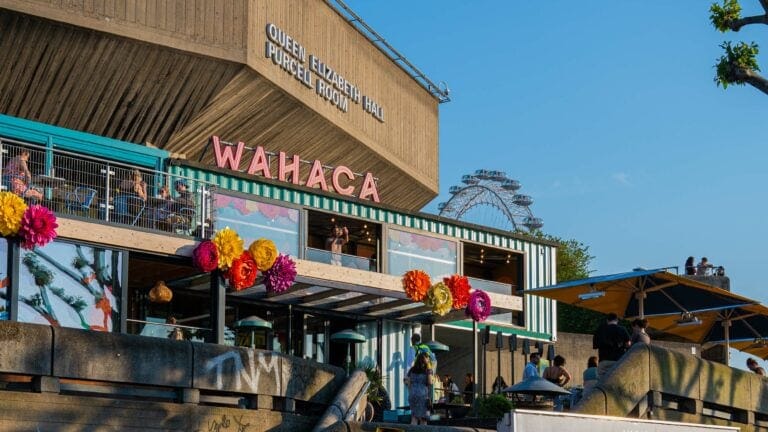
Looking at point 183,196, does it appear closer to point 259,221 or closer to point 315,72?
point 259,221

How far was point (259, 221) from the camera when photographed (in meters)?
31.0

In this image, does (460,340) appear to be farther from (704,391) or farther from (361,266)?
(704,391)

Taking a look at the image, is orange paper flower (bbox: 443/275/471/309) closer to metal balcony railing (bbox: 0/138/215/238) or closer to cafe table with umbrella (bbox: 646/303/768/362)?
cafe table with umbrella (bbox: 646/303/768/362)

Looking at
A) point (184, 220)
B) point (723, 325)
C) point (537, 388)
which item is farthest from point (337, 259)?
point (537, 388)

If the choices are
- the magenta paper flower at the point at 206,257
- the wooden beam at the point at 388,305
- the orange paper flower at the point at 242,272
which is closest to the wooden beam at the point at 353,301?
the wooden beam at the point at 388,305

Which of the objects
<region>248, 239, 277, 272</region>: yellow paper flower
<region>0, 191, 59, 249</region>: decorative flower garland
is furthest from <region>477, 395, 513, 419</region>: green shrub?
<region>0, 191, 59, 249</region>: decorative flower garland

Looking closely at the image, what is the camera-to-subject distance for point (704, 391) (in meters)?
24.4

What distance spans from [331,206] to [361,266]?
2.19 metres

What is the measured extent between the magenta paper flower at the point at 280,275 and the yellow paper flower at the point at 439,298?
4536 millimetres

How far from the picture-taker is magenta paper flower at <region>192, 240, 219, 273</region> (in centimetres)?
2734

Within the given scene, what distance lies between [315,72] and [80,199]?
12.4 metres

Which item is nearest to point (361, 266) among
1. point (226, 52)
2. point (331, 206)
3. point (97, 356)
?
point (331, 206)

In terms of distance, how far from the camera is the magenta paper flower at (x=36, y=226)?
80.1 ft

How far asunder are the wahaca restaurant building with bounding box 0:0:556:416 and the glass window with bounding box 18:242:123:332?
3 centimetres
